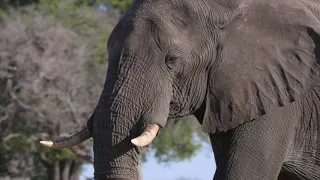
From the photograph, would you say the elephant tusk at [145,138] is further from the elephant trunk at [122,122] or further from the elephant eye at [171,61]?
the elephant eye at [171,61]

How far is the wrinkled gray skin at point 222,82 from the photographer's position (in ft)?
20.9

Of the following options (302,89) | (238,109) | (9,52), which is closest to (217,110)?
(238,109)

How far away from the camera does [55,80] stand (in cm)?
3125

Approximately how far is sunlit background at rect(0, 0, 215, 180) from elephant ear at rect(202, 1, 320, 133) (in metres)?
23.8

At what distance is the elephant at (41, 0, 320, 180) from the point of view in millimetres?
6371

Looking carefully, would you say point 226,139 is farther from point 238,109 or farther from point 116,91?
point 116,91

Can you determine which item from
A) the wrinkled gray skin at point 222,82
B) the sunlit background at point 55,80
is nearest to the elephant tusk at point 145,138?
the wrinkled gray skin at point 222,82

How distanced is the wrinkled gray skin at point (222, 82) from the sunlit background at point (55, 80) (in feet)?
77.9

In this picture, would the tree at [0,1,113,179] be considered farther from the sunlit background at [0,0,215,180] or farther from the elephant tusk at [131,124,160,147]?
the elephant tusk at [131,124,160,147]

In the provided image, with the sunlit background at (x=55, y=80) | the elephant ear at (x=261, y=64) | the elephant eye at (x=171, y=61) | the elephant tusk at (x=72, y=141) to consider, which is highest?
the elephant eye at (x=171, y=61)

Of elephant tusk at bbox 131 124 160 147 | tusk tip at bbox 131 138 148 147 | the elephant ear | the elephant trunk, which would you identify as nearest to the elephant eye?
the elephant trunk

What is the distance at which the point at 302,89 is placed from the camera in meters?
7.07

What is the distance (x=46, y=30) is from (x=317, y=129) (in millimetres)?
24821

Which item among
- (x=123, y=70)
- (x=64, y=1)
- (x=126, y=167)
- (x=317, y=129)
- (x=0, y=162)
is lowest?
(x=0, y=162)
